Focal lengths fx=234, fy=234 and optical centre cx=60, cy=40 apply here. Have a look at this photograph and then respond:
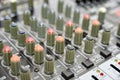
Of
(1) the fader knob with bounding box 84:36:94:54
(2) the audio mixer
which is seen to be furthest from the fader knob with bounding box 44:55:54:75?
(1) the fader knob with bounding box 84:36:94:54

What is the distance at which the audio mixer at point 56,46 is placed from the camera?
1421 millimetres

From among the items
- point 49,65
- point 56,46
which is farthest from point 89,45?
point 49,65

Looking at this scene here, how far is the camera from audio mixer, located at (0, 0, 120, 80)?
4.66 ft

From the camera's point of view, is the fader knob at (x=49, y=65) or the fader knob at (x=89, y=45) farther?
the fader knob at (x=89, y=45)

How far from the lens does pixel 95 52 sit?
1.61 metres

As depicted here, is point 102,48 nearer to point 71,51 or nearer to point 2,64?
point 71,51

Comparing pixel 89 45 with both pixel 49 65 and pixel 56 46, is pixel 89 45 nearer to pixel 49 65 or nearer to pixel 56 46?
pixel 56 46

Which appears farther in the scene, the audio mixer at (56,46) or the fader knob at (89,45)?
the fader knob at (89,45)

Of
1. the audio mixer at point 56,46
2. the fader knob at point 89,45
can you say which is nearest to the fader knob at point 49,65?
the audio mixer at point 56,46

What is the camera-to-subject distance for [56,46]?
154cm

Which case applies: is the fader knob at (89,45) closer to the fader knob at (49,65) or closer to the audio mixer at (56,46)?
the audio mixer at (56,46)

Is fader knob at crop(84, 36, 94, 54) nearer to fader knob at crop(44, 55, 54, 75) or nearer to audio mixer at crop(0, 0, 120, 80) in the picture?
audio mixer at crop(0, 0, 120, 80)

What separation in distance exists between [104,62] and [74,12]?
1.65 ft

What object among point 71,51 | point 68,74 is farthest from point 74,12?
point 68,74
